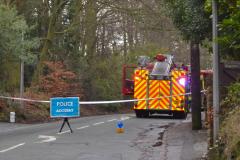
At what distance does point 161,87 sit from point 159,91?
215 mm

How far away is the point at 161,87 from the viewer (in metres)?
27.8

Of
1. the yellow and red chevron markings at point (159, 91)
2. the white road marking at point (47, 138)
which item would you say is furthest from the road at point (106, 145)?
the yellow and red chevron markings at point (159, 91)

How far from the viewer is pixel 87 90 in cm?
4000

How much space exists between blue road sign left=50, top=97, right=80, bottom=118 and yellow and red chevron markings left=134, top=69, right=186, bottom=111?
8.56 meters

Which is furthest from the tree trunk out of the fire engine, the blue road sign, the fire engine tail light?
the fire engine tail light

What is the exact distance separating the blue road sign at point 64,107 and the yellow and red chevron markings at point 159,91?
856 centimetres

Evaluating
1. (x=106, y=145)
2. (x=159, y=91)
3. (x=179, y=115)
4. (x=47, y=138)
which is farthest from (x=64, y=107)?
(x=179, y=115)

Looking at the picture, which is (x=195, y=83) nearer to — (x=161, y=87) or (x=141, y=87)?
(x=161, y=87)

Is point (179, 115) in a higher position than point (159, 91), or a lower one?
lower

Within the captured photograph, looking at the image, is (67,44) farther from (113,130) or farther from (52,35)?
(113,130)

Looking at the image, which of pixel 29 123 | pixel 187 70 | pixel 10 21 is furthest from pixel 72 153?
pixel 187 70

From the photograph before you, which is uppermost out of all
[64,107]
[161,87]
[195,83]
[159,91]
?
[195,83]

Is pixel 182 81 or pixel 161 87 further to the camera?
pixel 161 87

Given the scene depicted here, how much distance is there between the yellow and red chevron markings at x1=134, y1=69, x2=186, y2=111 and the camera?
1088 inches
